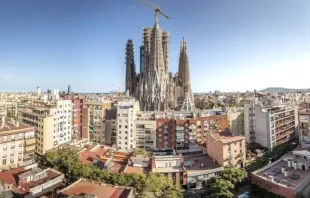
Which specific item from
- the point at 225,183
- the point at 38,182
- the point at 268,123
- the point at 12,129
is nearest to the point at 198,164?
the point at 225,183

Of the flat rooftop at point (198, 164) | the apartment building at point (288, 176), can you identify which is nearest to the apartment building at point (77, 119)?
the flat rooftop at point (198, 164)

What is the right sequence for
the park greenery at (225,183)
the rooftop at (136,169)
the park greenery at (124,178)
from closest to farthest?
1. the park greenery at (124,178)
2. the park greenery at (225,183)
3. the rooftop at (136,169)

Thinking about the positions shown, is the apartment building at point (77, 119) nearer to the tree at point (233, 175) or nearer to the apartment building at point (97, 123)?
the apartment building at point (97, 123)

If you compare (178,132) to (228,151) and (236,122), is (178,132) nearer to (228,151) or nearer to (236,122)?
(228,151)

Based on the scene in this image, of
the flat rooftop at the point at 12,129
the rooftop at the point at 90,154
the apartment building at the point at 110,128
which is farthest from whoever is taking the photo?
the apartment building at the point at 110,128

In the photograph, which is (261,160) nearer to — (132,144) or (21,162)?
(132,144)

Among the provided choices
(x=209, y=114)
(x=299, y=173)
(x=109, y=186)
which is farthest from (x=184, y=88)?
(x=109, y=186)

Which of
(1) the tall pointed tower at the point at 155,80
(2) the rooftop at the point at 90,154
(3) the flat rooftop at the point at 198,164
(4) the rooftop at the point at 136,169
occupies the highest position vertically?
(1) the tall pointed tower at the point at 155,80
